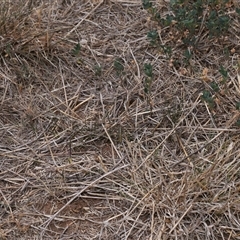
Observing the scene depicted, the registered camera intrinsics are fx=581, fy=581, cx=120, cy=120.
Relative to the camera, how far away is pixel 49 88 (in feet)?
8.41

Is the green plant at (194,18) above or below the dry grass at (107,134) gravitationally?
above

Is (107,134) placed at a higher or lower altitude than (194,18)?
lower

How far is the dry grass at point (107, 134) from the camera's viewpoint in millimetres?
2066

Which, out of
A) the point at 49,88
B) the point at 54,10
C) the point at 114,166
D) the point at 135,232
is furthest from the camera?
the point at 54,10

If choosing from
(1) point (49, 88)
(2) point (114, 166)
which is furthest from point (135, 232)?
(1) point (49, 88)

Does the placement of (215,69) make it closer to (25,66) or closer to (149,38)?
(149,38)

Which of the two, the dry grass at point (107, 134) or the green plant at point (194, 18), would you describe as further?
the green plant at point (194, 18)

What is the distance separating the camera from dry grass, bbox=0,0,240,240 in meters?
2.07

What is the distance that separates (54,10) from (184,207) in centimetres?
133

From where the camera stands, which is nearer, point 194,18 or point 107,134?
point 107,134

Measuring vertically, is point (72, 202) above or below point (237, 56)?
below

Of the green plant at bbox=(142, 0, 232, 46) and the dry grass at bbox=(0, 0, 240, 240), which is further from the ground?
the green plant at bbox=(142, 0, 232, 46)

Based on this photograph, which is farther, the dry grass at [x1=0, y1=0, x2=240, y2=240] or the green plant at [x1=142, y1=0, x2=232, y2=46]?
the green plant at [x1=142, y1=0, x2=232, y2=46]

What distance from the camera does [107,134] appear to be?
2.32 meters
